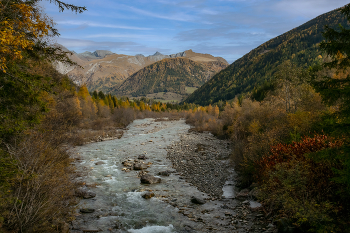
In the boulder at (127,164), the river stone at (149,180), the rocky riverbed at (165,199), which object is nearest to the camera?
the rocky riverbed at (165,199)

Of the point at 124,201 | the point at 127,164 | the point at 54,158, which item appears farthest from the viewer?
the point at 127,164

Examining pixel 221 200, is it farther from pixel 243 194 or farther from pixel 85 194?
pixel 85 194

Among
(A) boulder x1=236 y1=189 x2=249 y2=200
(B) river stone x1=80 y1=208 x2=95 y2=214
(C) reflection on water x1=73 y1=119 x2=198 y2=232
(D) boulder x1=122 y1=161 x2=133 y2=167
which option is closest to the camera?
(C) reflection on water x1=73 y1=119 x2=198 y2=232

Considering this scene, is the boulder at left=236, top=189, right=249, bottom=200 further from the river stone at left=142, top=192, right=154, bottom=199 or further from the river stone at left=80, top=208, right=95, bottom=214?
the river stone at left=80, top=208, right=95, bottom=214

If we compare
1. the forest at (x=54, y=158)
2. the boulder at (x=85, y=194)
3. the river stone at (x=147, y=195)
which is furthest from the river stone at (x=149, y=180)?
the forest at (x=54, y=158)

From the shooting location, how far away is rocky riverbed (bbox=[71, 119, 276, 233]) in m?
10.8

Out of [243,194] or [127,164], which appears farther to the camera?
[127,164]

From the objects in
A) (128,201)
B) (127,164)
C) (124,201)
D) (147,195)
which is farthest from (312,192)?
(127,164)

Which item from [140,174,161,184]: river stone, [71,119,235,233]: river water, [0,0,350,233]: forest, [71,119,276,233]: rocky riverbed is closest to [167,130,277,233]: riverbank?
[71,119,276,233]: rocky riverbed

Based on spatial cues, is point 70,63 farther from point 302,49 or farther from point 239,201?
point 302,49

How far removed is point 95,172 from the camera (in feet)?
66.3

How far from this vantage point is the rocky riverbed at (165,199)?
1084 centimetres

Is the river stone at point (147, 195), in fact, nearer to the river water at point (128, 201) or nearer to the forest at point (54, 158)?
the river water at point (128, 201)

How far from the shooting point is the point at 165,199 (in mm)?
14398
